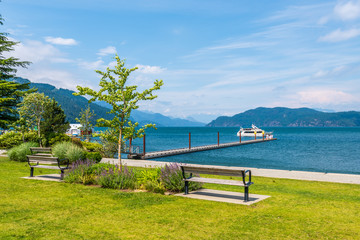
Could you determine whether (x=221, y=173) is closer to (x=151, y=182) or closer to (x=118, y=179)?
(x=151, y=182)

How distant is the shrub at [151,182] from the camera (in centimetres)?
936

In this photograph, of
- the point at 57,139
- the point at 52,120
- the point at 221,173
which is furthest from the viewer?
the point at 52,120

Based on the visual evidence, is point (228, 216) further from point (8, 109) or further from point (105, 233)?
point (8, 109)

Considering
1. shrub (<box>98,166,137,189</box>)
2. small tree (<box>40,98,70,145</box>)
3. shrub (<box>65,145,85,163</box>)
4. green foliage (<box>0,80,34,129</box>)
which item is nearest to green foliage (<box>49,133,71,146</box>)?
small tree (<box>40,98,70,145</box>)

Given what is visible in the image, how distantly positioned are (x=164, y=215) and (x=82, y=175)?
5330mm

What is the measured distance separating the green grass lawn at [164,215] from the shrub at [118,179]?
398 mm

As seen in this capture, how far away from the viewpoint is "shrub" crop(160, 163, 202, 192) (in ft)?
31.3

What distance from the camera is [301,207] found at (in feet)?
25.1

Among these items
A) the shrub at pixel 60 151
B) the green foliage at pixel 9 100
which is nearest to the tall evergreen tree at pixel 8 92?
the green foliage at pixel 9 100

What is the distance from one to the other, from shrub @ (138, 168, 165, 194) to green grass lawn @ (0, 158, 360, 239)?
40 centimetres

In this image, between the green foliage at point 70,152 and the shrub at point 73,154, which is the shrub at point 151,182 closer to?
the green foliage at point 70,152

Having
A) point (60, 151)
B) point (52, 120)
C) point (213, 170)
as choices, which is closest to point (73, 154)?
point (60, 151)

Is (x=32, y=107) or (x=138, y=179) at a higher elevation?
(x=32, y=107)

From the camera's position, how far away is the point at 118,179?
10.1 metres
